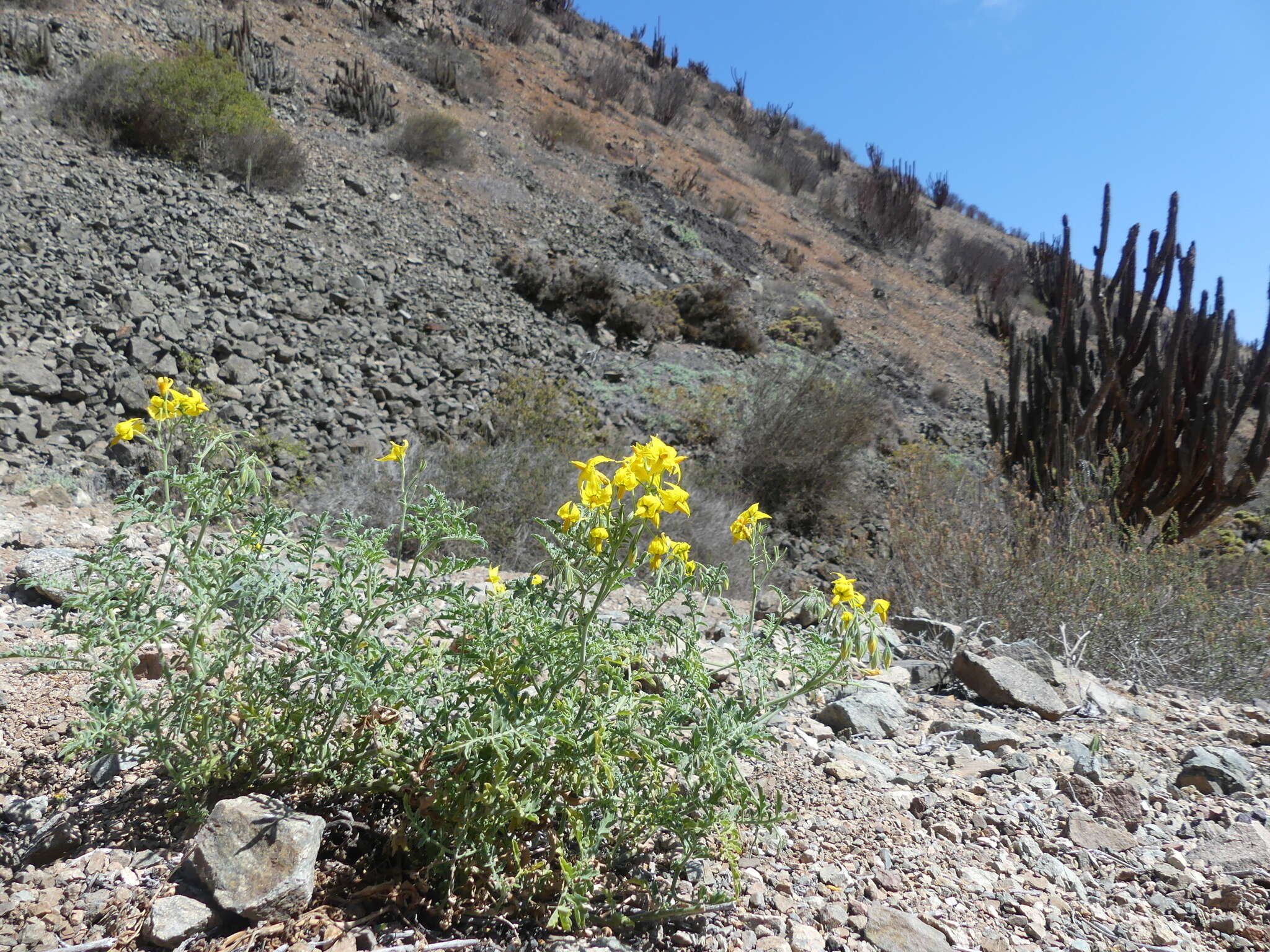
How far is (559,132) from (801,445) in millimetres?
9671

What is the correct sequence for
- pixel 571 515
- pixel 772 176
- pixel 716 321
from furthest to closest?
pixel 772 176, pixel 716 321, pixel 571 515

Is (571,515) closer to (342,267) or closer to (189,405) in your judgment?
(189,405)

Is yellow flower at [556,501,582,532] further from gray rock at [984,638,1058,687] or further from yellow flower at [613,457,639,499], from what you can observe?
gray rock at [984,638,1058,687]

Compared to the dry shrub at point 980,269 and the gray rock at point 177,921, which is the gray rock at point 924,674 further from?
the dry shrub at point 980,269

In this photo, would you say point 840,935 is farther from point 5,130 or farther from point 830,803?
point 5,130

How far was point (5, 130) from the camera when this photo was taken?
25.0 feet

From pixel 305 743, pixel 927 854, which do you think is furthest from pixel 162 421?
pixel 927 854

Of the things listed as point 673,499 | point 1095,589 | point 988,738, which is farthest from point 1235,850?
point 1095,589

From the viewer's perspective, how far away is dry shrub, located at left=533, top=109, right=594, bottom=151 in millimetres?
14805

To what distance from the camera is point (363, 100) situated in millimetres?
11578

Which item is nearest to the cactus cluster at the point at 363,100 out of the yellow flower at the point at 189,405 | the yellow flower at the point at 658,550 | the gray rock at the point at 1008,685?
the yellow flower at the point at 189,405

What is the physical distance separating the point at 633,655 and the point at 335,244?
826cm

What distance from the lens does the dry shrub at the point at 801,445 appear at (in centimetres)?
846

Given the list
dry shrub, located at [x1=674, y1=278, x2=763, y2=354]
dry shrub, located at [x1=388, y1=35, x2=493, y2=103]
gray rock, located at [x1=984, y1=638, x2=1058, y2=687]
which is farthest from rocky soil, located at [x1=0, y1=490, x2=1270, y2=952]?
dry shrub, located at [x1=388, y1=35, x2=493, y2=103]
